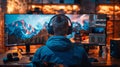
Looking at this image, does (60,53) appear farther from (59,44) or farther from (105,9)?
(105,9)

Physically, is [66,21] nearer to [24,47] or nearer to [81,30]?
[81,30]

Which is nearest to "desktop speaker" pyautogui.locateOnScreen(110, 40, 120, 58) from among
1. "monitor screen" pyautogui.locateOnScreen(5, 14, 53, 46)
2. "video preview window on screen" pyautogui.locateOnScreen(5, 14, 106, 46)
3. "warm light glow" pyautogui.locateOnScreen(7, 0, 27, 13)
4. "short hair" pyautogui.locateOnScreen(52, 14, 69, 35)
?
"video preview window on screen" pyautogui.locateOnScreen(5, 14, 106, 46)

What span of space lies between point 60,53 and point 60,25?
0.19 m

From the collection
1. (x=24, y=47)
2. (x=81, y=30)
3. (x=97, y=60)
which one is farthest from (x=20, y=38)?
(x=97, y=60)

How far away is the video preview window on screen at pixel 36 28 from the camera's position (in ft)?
11.3

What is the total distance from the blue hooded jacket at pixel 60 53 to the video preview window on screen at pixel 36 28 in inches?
65.4

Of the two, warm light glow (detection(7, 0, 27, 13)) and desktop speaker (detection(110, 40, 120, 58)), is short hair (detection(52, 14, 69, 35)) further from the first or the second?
warm light glow (detection(7, 0, 27, 13))

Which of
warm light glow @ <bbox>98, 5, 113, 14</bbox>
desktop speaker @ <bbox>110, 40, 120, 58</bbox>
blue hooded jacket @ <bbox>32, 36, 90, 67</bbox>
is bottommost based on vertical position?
desktop speaker @ <bbox>110, 40, 120, 58</bbox>

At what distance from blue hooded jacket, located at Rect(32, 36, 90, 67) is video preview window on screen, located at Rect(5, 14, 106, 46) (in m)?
1.66

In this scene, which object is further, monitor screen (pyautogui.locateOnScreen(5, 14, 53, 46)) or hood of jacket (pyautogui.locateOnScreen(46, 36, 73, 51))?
monitor screen (pyautogui.locateOnScreen(5, 14, 53, 46))

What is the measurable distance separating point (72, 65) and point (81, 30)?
5.71 ft

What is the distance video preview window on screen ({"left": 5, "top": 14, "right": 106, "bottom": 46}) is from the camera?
3430 millimetres

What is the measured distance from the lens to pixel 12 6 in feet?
14.6

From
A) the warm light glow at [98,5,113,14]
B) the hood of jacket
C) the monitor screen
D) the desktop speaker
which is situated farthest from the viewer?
the warm light glow at [98,5,113,14]
